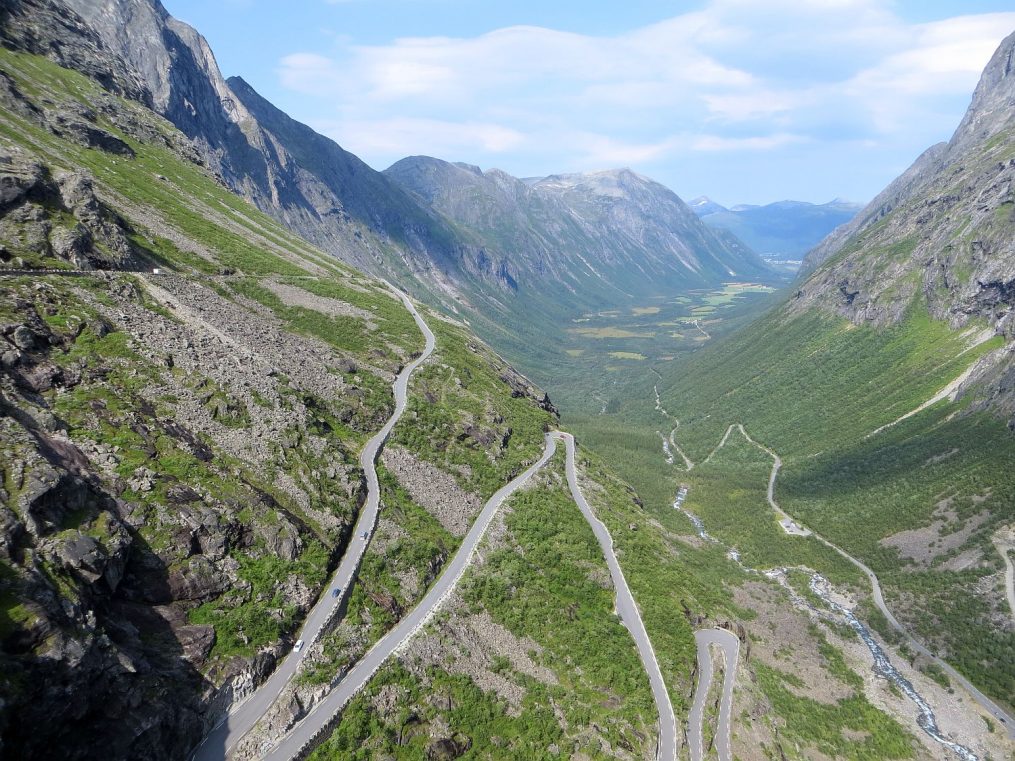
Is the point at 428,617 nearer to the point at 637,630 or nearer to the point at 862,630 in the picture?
the point at 637,630

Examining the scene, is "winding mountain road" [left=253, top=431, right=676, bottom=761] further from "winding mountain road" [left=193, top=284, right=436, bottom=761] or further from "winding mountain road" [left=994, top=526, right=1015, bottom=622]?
"winding mountain road" [left=994, top=526, right=1015, bottom=622]

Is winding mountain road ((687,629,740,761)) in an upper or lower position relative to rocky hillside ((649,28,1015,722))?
lower

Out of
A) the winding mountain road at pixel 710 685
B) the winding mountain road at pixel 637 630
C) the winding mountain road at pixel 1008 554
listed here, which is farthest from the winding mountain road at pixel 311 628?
the winding mountain road at pixel 1008 554

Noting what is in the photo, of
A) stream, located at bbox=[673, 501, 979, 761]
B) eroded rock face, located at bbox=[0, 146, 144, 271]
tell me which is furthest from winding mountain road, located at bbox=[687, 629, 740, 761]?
eroded rock face, located at bbox=[0, 146, 144, 271]

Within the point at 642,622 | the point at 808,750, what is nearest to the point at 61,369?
the point at 642,622

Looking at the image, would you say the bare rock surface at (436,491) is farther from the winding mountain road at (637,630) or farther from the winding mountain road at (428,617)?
the winding mountain road at (637,630)

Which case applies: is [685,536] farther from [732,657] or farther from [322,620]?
[322,620]

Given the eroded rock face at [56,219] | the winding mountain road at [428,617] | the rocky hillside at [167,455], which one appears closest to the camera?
the rocky hillside at [167,455]
